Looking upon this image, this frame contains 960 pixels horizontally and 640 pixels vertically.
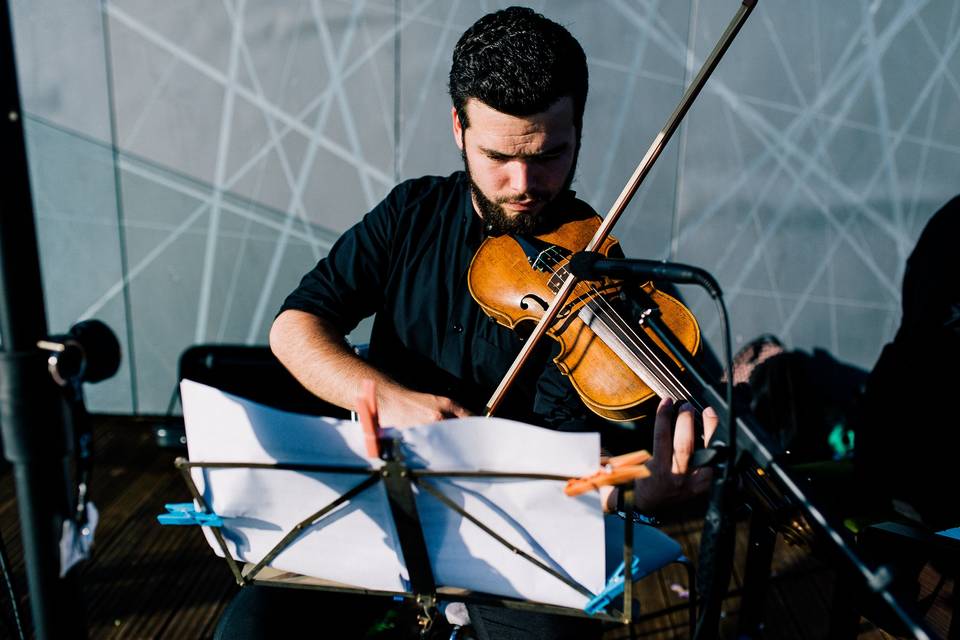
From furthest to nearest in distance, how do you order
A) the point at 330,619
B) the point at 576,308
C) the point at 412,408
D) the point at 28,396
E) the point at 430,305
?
the point at 430,305
the point at 576,308
the point at 330,619
the point at 412,408
the point at 28,396

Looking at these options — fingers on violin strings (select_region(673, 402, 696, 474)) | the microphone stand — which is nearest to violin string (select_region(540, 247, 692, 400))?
fingers on violin strings (select_region(673, 402, 696, 474))

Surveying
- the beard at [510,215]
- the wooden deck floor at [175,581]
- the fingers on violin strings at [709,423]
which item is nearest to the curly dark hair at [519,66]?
the beard at [510,215]

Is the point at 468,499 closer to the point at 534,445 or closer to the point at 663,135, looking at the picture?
the point at 534,445

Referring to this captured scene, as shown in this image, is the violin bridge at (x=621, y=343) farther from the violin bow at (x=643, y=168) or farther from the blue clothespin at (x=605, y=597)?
the blue clothespin at (x=605, y=597)

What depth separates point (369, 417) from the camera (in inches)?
37.7

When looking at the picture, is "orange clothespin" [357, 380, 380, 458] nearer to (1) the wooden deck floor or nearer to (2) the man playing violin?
(2) the man playing violin

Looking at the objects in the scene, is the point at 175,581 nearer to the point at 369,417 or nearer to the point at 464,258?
the point at 464,258

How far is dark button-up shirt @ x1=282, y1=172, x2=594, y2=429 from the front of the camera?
1.74 meters

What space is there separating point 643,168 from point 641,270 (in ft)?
1.62

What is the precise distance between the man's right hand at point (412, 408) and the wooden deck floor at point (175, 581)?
1167mm

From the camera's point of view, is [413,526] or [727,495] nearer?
[727,495]

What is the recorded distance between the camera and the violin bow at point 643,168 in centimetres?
129

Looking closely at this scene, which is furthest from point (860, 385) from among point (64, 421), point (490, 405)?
point (64, 421)

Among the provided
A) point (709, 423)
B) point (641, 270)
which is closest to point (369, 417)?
point (641, 270)
